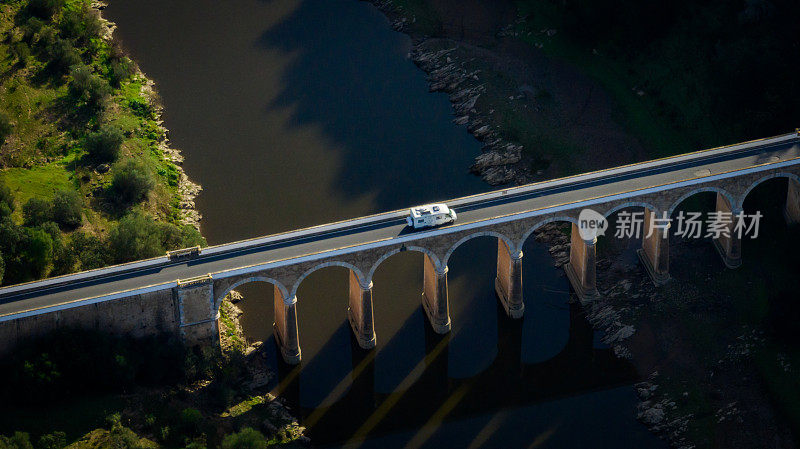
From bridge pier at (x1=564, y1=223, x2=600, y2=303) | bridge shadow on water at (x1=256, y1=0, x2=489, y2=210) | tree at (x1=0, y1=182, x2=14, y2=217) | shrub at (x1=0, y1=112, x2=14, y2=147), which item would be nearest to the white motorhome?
bridge pier at (x1=564, y1=223, x2=600, y2=303)

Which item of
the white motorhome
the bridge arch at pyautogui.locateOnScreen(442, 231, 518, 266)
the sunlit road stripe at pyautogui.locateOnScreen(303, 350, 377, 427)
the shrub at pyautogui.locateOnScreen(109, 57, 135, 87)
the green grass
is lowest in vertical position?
the sunlit road stripe at pyautogui.locateOnScreen(303, 350, 377, 427)

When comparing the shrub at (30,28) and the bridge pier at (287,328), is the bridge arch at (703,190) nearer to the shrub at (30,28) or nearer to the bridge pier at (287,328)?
the bridge pier at (287,328)

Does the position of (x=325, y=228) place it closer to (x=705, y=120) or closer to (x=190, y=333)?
(x=190, y=333)

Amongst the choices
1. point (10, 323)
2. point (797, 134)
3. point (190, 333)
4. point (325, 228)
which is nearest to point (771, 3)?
point (797, 134)

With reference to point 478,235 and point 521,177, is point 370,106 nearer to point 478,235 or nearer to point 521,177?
point 521,177

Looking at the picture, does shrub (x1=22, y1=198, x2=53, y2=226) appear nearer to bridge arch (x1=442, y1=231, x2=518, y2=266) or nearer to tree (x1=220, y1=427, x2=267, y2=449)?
tree (x1=220, y1=427, x2=267, y2=449)

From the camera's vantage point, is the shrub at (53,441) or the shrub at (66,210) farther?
the shrub at (66,210)

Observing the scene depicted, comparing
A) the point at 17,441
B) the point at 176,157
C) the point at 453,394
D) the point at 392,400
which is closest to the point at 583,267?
the point at 453,394

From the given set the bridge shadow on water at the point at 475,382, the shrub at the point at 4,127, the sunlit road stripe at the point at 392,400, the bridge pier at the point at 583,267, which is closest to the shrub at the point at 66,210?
the shrub at the point at 4,127
